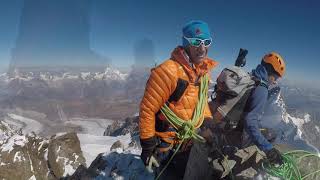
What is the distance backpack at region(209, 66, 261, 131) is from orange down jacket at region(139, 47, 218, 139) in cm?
130

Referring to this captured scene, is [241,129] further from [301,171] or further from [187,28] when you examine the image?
[187,28]

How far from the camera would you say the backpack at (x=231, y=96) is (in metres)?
9.17

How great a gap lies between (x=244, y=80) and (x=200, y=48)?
216cm

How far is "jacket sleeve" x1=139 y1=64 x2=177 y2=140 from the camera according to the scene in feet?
24.0

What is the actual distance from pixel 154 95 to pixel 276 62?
→ 423cm

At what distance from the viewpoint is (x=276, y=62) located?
9.59 m

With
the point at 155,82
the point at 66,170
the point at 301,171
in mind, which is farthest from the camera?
A: the point at 66,170

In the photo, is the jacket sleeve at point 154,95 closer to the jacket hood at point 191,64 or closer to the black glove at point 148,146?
the black glove at point 148,146

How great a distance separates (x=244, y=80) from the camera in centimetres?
920

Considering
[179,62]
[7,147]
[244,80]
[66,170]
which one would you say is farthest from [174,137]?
[66,170]

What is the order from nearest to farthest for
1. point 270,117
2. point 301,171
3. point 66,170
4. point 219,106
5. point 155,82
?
point 155,82 → point 301,171 → point 219,106 → point 270,117 → point 66,170

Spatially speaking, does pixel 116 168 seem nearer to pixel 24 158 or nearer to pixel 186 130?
pixel 186 130

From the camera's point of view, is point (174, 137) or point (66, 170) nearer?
point (174, 137)

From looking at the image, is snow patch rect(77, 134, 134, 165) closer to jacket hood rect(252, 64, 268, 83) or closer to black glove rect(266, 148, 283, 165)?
Result: jacket hood rect(252, 64, 268, 83)
